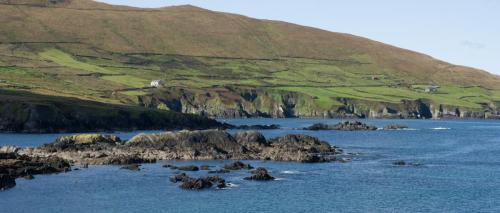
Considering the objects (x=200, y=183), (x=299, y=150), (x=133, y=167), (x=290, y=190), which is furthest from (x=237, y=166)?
(x=299, y=150)

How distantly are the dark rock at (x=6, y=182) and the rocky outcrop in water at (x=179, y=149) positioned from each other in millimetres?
24166

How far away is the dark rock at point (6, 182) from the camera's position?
8850cm

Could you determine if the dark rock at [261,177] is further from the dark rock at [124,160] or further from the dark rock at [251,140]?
the dark rock at [251,140]

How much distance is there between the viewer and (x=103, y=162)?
116 m

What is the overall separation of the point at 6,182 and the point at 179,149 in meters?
42.1

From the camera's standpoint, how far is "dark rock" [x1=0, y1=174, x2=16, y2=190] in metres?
88.5

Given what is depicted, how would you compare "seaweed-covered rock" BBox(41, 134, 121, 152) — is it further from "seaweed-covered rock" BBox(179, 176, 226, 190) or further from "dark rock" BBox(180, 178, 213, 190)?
"dark rock" BBox(180, 178, 213, 190)

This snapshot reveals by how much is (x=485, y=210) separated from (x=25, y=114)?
421 ft

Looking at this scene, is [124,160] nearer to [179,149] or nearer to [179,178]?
[179,149]

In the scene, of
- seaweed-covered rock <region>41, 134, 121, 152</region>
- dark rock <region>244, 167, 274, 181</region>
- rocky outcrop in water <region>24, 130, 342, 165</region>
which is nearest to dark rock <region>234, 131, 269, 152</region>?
rocky outcrop in water <region>24, 130, 342, 165</region>

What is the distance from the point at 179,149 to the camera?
128125mm

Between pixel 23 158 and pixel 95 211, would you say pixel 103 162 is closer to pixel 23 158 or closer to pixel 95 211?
pixel 23 158

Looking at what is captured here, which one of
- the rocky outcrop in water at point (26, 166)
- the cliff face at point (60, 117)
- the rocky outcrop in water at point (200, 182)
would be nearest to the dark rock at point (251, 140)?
the rocky outcrop in water at point (26, 166)

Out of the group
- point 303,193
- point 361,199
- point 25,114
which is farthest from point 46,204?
point 25,114
